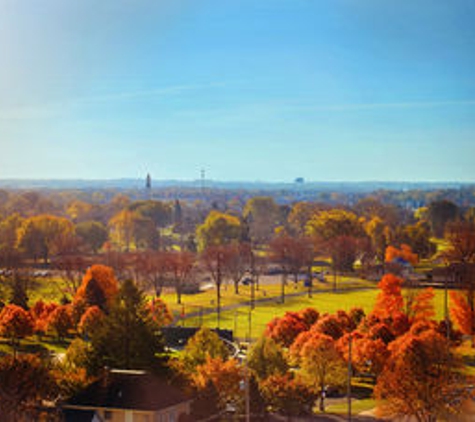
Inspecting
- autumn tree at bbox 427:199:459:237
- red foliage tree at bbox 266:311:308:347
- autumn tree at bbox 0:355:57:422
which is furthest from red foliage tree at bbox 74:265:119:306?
autumn tree at bbox 427:199:459:237

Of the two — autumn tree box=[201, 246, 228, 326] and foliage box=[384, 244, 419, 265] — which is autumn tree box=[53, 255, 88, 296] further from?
foliage box=[384, 244, 419, 265]

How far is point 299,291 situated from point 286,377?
23.7 metres

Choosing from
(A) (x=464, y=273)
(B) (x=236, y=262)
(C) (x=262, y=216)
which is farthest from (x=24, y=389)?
(C) (x=262, y=216)

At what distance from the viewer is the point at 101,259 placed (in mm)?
49719

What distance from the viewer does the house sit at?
16.7 metres

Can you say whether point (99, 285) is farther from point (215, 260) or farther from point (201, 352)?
point (215, 260)

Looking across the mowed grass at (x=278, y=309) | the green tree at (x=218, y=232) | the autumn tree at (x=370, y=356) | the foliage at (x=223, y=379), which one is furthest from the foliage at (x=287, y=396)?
the green tree at (x=218, y=232)

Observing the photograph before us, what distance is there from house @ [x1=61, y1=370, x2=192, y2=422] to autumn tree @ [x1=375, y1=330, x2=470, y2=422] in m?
5.33

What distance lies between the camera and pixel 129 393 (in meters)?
17.0

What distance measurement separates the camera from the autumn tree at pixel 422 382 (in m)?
18.4

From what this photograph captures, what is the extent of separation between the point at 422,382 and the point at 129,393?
7.70 meters

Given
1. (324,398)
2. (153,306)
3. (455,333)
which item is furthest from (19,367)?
(455,333)

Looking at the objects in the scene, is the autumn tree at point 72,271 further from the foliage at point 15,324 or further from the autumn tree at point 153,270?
the foliage at point 15,324

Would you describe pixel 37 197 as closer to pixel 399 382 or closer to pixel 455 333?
pixel 455 333
